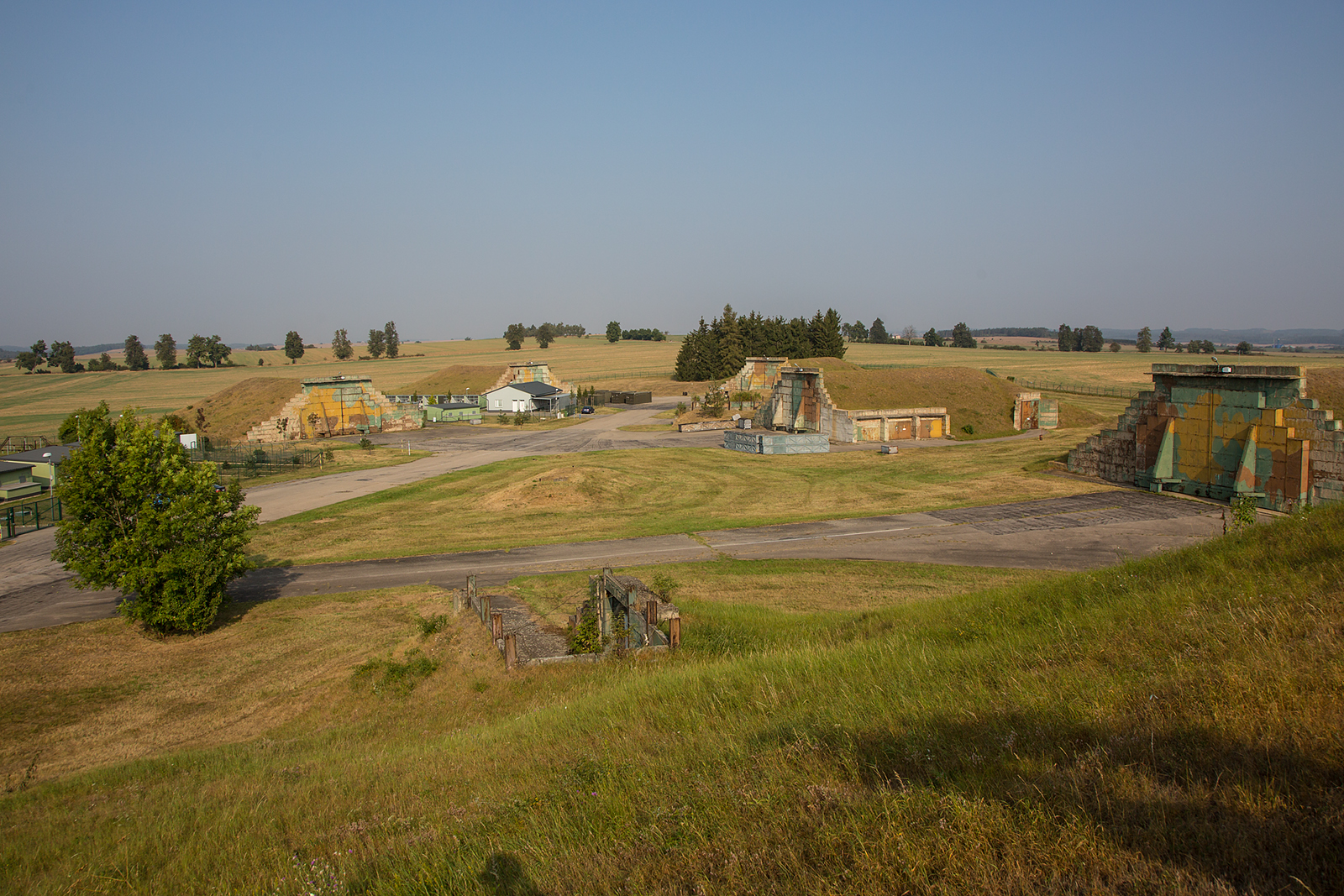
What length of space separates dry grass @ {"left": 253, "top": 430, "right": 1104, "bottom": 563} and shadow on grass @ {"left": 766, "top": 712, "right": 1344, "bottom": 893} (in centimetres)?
2728

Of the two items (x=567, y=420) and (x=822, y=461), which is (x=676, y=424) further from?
(x=822, y=461)

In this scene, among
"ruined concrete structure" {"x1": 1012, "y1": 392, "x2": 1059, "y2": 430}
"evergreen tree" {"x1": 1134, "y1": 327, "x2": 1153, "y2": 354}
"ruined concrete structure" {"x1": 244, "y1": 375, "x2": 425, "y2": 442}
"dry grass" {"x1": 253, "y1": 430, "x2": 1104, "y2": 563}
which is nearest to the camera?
"dry grass" {"x1": 253, "y1": 430, "x2": 1104, "y2": 563}

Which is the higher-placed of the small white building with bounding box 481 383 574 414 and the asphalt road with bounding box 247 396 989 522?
the small white building with bounding box 481 383 574 414

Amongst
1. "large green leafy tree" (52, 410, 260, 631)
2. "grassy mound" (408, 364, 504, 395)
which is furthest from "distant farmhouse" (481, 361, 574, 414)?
"large green leafy tree" (52, 410, 260, 631)

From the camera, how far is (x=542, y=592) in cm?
2472

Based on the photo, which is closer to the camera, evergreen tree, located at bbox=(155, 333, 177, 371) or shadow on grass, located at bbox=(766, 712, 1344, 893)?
shadow on grass, located at bbox=(766, 712, 1344, 893)

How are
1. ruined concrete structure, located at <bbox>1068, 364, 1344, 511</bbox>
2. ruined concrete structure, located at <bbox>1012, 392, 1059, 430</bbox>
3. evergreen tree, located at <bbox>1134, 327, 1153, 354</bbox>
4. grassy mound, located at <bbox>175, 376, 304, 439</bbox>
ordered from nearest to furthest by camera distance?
ruined concrete structure, located at <bbox>1068, 364, 1344, 511</bbox>
ruined concrete structure, located at <bbox>1012, 392, 1059, 430</bbox>
grassy mound, located at <bbox>175, 376, 304, 439</bbox>
evergreen tree, located at <bbox>1134, 327, 1153, 354</bbox>

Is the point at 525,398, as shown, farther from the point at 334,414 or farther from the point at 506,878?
the point at 506,878

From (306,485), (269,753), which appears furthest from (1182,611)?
(306,485)

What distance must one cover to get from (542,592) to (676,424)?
47.8 meters

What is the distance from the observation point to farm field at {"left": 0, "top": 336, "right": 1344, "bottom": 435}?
4200 inches

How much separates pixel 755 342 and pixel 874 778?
113m

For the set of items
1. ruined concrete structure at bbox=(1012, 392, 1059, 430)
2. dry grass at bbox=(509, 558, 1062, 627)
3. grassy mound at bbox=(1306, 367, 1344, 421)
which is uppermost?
grassy mound at bbox=(1306, 367, 1344, 421)

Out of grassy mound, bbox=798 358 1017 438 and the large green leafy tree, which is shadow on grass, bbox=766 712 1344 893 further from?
grassy mound, bbox=798 358 1017 438
